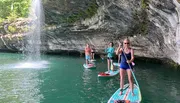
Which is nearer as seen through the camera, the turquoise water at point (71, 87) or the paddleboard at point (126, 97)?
the paddleboard at point (126, 97)

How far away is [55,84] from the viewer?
16.8m

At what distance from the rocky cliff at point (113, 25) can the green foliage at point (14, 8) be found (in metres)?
19.1

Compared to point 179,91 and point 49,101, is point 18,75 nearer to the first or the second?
point 49,101

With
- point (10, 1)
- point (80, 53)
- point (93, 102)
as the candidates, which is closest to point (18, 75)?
point (93, 102)

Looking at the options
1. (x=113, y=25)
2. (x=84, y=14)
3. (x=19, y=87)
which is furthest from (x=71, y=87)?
(x=84, y=14)

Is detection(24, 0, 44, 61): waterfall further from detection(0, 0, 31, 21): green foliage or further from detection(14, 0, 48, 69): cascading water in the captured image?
detection(0, 0, 31, 21): green foliage

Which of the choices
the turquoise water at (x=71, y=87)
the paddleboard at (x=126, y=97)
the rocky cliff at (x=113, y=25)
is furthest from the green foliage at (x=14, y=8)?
the paddleboard at (x=126, y=97)

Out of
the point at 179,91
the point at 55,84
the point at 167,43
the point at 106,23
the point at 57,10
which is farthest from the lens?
the point at 57,10

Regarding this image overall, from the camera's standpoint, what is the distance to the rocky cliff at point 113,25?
64.4 feet

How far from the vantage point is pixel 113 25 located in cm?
2777

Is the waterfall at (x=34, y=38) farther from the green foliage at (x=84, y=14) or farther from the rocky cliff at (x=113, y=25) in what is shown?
the green foliage at (x=84, y=14)

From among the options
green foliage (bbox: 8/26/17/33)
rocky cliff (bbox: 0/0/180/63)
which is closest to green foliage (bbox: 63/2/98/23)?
rocky cliff (bbox: 0/0/180/63)

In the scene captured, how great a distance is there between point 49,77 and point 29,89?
4018 millimetres

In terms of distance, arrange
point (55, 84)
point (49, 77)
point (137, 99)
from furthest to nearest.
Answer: point (49, 77) < point (55, 84) < point (137, 99)
